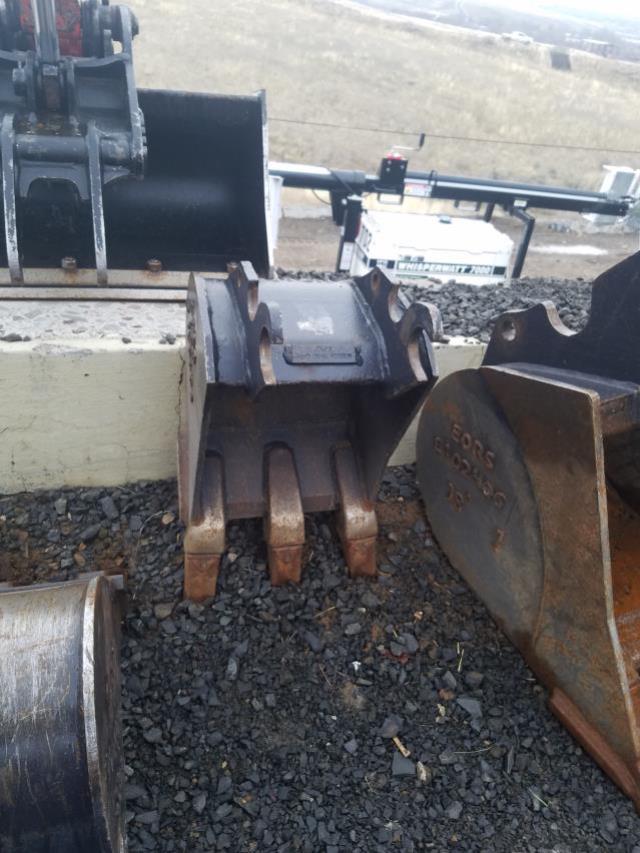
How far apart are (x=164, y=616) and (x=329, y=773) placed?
766 mm

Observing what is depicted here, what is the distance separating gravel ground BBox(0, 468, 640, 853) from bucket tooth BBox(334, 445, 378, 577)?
7 centimetres

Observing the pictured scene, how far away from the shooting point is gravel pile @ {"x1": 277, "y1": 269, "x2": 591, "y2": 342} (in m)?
3.20

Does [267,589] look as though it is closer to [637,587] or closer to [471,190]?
[637,587]

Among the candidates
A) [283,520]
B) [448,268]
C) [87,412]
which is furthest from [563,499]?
[448,268]

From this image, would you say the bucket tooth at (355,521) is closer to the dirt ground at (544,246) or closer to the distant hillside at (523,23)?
the dirt ground at (544,246)

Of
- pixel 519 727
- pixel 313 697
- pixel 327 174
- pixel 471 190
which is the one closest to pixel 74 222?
pixel 313 697

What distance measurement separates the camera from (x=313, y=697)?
218 centimetres

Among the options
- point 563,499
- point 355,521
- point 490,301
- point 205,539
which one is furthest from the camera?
point 490,301

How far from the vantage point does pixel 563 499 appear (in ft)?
6.55

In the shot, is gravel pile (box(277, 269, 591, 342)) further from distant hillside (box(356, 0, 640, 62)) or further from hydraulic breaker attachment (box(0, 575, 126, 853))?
distant hillside (box(356, 0, 640, 62))

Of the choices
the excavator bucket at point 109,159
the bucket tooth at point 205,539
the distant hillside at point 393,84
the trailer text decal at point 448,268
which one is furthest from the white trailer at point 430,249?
the distant hillside at point 393,84

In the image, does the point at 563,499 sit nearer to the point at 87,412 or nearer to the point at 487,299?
the point at 87,412

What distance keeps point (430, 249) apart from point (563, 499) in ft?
18.5

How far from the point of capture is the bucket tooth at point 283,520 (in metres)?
2.36
